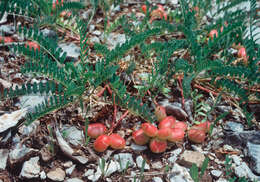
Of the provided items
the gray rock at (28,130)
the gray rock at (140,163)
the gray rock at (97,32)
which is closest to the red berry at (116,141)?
the gray rock at (140,163)

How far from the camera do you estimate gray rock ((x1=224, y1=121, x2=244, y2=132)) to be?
1868 millimetres

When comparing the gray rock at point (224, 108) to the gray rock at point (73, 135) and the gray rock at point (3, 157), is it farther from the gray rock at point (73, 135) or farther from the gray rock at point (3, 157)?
the gray rock at point (3, 157)

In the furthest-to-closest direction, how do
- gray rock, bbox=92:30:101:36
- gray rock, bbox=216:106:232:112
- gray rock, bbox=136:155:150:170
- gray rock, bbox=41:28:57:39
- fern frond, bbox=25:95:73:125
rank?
1. gray rock, bbox=92:30:101:36
2. gray rock, bbox=41:28:57:39
3. gray rock, bbox=216:106:232:112
4. gray rock, bbox=136:155:150:170
5. fern frond, bbox=25:95:73:125

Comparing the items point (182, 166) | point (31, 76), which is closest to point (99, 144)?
point (182, 166)

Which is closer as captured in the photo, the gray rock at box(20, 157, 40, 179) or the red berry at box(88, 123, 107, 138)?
the gray rock at box(20, 157, 40, 179)

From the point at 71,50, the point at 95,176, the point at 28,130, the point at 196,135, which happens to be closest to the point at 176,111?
the point at 196,135

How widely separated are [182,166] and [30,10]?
1.47 metres

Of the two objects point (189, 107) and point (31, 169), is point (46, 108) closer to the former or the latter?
point (31, 169)

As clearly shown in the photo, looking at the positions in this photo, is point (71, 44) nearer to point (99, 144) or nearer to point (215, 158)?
point (99, 144)

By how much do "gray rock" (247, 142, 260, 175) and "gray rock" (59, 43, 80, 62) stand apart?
1.39m

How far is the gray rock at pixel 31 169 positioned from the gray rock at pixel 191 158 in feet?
2.59

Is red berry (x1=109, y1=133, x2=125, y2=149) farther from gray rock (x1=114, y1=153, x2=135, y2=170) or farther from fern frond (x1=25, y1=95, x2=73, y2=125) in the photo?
fern frond (x1=25, y1=95, x2=73, y2=125)

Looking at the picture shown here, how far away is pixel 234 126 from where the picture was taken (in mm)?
1889

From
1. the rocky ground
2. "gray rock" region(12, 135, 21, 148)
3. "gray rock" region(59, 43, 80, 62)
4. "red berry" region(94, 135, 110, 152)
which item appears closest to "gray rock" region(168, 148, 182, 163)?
the rocky ground
